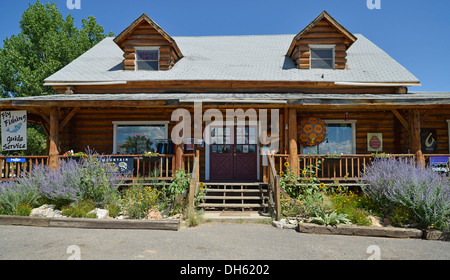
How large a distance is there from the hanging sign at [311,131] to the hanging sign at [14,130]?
9.40m

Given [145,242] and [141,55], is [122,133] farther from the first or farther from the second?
[145,242]

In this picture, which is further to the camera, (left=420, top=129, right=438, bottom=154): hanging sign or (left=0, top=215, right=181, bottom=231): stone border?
(left=420, top=129, right=438, bottom=154): hanging sign

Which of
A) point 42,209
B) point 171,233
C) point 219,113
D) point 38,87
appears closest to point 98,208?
point 42,209

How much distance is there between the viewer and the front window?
12.1 m

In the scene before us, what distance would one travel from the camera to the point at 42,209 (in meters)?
7.18

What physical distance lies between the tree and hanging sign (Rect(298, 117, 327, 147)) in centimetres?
1944

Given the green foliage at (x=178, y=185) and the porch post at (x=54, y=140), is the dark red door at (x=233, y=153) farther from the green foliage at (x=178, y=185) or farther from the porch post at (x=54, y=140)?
the porch post at (x=54, y=140)

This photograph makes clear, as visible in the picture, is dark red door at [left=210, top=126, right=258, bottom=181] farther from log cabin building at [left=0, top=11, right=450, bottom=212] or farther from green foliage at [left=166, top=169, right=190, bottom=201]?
green foliage at [left=166, top=169, right=190, bottom=201]

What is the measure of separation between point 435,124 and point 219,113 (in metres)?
8.31

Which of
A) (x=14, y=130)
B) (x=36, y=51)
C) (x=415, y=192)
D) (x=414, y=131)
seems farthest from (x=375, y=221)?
(x=36, y=51)

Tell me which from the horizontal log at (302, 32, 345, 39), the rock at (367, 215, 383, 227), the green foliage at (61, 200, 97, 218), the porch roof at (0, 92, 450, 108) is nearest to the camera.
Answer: the rock at (367, 215, 383, 227)

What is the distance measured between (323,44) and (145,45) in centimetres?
742

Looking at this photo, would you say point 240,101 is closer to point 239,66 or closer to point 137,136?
point 239,66

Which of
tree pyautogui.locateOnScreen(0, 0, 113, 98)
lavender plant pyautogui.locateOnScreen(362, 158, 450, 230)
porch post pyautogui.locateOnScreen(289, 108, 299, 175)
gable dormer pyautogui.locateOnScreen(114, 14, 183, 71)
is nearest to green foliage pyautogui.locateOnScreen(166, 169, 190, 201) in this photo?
porch post pyautogui.locateOnScreen(289, 108, 299, 175)
